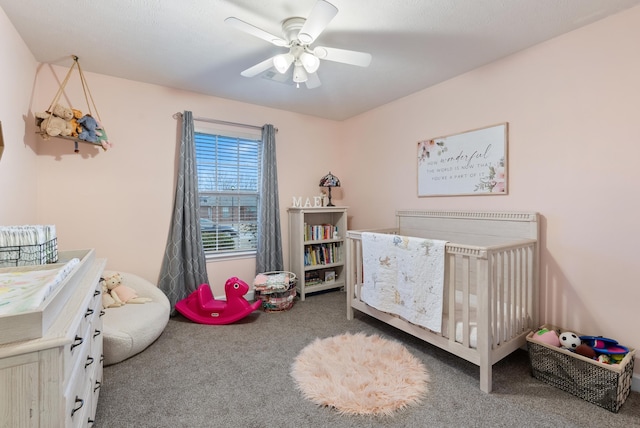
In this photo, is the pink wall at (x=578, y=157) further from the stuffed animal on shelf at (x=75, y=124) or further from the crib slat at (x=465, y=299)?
the stuffed animal on shelf at (x=75, y=124)

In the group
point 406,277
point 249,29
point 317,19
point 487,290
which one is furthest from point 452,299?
point 249,29

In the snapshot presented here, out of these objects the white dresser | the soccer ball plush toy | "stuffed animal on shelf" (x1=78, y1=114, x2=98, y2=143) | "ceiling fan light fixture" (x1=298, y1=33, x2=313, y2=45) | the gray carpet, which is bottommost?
the gray carpet

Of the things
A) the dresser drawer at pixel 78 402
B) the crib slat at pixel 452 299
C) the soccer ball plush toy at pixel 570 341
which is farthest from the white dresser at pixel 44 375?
the soccer ball plush toy at pixel 570 341

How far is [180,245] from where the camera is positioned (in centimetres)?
288

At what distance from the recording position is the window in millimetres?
3197

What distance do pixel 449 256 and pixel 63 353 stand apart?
6.32ft

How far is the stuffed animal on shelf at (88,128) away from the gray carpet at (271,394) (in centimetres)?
173

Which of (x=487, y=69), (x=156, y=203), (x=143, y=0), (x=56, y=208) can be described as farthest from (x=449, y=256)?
(x=56, y=208)

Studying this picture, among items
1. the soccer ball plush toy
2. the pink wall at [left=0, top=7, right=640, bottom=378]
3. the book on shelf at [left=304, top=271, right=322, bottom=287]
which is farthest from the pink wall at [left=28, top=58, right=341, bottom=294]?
the soccer ball plush toy

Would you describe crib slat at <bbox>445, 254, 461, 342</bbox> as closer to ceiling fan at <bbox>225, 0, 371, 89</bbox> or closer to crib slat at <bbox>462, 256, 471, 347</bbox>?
crib slat at <bbox>462, 256, 471, 347</bbox>

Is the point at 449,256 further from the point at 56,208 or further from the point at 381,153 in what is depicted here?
the point at 56,208

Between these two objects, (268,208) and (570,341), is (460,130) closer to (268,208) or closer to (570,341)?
(570,341)

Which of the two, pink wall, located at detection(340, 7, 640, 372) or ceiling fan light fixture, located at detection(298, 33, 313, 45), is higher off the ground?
ceiling fan light fixture, located at detection(298, 33, 313, 45)

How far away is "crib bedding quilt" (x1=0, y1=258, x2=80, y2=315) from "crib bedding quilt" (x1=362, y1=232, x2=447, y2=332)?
73.7 inches
